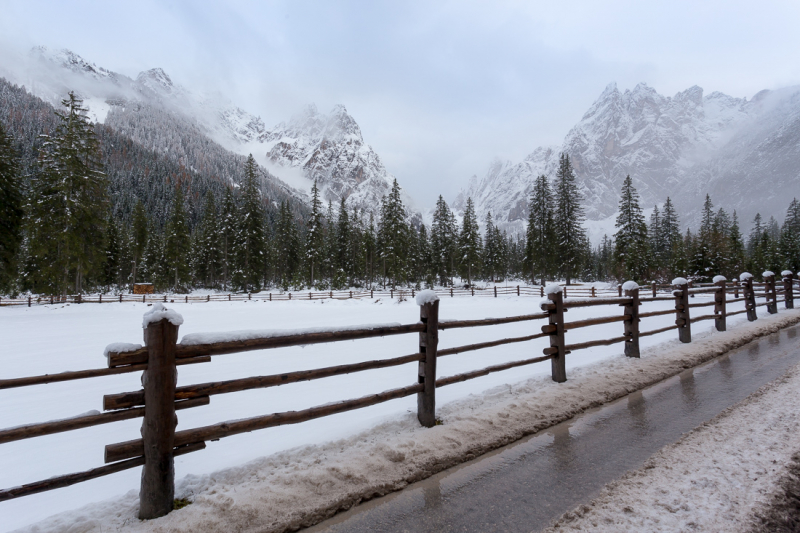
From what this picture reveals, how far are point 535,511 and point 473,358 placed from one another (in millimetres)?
6931

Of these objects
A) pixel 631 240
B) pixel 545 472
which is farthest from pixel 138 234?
pixel 631 240

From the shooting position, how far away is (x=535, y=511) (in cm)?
270

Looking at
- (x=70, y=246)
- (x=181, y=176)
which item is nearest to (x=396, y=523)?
(x=70, y=246)

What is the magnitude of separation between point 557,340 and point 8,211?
129 ft

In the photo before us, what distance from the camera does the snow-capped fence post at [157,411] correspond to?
255 centimetres

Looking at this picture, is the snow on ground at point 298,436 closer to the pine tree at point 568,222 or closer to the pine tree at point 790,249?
the pine tree at point 568,222

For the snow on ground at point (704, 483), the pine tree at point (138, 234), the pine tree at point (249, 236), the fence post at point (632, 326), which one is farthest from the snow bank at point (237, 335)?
the pine tree at point (138, 234)

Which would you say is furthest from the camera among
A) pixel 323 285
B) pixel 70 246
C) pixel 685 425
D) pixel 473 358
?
pixel 323 285

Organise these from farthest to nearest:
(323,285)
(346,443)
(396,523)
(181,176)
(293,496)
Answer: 1. (181,176)
2. (323,285)
3. (346,443)
4. (293,496)
5. (396,523)

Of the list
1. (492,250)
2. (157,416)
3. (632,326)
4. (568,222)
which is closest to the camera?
(157,416)

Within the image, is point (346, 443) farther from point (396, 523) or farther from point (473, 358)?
point (473, 358)

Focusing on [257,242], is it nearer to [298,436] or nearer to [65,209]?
[65,209]

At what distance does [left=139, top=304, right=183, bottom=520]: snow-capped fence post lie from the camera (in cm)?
255

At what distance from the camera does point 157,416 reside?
2.56 meters
